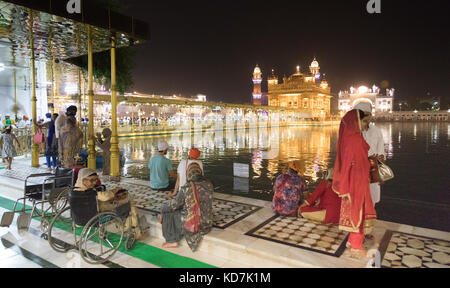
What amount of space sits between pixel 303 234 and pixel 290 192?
2.48 feet

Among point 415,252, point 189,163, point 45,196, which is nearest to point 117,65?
point 45,196

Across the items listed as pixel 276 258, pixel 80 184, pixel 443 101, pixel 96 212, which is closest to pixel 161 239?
pixel 96 212

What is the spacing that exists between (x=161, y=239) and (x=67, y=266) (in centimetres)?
111

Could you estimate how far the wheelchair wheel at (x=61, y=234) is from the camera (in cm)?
348

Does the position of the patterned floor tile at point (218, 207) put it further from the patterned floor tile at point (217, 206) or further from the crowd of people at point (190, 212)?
the crowd of people at point (190, 212)

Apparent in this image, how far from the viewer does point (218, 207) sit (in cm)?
479

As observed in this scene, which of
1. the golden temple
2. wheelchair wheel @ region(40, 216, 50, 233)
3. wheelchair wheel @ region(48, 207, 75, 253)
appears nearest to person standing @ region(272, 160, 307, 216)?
wheelchair wheel @ region(48, 207, 75, 253)

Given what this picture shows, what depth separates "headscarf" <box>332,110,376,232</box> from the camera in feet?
9.69

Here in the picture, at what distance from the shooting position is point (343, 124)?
10.1 ft

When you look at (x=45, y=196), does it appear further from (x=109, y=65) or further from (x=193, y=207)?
Result: (x=109, y=65)

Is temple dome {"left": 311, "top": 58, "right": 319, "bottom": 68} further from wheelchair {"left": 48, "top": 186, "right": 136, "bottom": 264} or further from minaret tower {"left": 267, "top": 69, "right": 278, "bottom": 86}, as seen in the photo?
wheelchair {"left": 48, "top": 186, "right": 136, "bottom": 264}

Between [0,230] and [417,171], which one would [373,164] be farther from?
[417,171]

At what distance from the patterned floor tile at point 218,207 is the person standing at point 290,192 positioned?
47 centimetres

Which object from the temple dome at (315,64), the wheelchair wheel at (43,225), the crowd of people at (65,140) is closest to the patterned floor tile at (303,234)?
the wheelchair wheel at (43,225)
